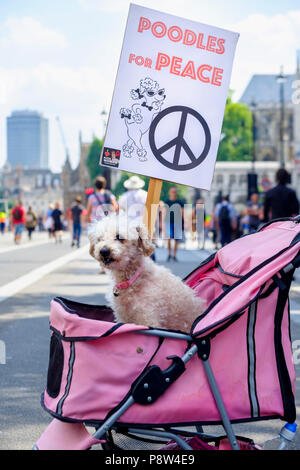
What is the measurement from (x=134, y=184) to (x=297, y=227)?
8.12 metres

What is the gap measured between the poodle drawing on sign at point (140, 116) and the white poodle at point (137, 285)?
41 cm

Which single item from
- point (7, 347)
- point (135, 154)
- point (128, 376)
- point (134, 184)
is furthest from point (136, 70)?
point (134, 184)

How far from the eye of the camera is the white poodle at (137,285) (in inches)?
152

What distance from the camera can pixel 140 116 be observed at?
13.5 ft

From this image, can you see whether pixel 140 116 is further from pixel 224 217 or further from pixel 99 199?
pixel 224 217

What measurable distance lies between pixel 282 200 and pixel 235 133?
269ft

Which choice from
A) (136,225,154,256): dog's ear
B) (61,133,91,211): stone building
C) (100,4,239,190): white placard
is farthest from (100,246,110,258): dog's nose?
(61,133,91,211): stone building

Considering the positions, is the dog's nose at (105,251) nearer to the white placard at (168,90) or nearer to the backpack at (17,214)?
the white placard at (168,90)

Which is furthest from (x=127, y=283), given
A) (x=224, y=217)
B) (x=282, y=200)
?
(x=224, y=217)

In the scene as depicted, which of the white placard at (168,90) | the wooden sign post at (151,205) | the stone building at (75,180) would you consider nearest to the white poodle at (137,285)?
the wooden sign post at (151,205)

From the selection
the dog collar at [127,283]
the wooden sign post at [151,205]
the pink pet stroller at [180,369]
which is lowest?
the pink pet stroller at [180,369]

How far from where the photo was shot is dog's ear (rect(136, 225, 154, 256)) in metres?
3.88

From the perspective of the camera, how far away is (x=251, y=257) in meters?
3.60
